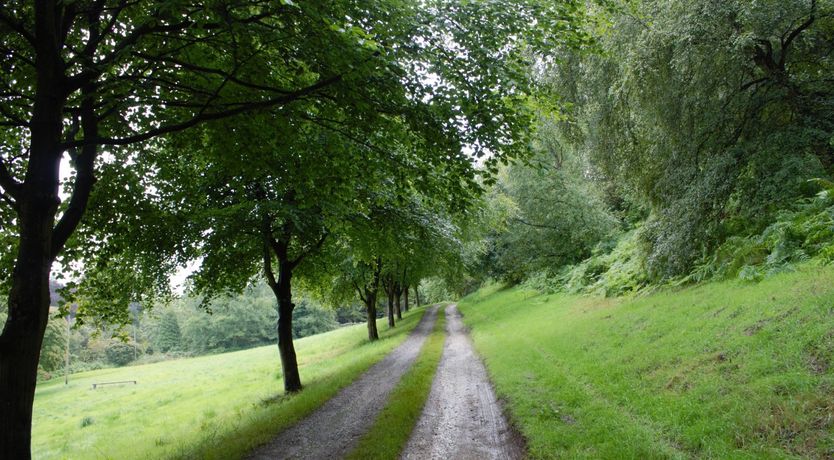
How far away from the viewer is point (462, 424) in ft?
28.3

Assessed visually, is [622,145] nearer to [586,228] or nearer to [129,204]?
[129,204]

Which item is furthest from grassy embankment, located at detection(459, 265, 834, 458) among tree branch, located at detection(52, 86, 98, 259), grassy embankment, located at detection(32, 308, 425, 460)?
tree branch, located at detection(52, 86, 98, 259)

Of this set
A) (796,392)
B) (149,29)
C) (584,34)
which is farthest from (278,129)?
(796,392)

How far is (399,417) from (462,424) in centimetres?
128

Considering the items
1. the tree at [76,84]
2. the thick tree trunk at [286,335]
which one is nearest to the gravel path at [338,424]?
the thick tree trunk at [286,335]

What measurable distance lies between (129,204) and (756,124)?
1504cm

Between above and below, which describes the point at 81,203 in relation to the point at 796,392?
above

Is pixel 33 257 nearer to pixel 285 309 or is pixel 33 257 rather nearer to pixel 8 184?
pixel 8 184

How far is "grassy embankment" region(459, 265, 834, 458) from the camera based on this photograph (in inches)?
211

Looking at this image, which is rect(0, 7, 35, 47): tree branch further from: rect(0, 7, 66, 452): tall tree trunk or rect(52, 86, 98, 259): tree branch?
rect(52, 86, 98, 259): tree branch

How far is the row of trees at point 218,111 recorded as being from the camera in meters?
5.57

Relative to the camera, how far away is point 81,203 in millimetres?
6477

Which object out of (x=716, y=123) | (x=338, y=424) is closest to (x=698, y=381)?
(x=338, y=424)

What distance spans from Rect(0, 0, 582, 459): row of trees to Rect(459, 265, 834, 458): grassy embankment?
4.26 metres
